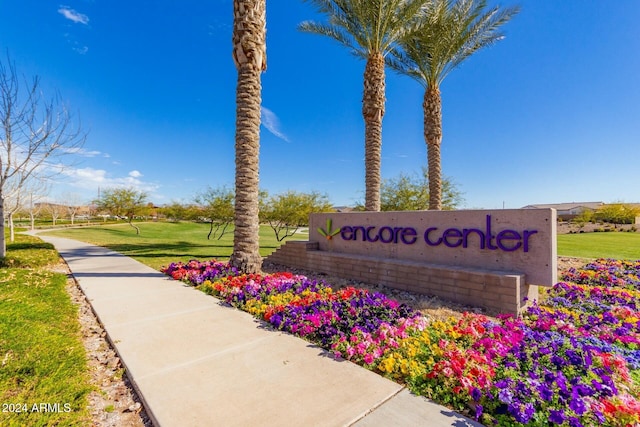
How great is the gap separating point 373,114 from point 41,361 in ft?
40.5

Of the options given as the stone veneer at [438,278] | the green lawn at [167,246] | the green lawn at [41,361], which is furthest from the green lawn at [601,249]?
the green lawn at [41,361]

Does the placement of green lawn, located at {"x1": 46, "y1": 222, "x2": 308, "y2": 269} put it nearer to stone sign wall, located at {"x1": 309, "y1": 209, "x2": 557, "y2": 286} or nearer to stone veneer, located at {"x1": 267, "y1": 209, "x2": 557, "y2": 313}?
stone veneer, located at {"x1": 267, "y1": 209, "x2": 557, "y2": 313}

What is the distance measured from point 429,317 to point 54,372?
18.6ft

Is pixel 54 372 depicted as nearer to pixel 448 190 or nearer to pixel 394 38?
pixel 394 38

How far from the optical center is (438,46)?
563 inches

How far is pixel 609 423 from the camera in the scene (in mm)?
2670

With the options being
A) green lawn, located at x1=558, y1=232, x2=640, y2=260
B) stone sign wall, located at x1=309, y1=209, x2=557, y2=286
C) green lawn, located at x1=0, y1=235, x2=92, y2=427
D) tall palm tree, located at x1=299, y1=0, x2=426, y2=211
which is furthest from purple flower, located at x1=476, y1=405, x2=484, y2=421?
green lawn, located at x1=558, y1=232, x2=640, y2=260

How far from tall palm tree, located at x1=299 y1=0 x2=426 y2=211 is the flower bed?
6.57 meters

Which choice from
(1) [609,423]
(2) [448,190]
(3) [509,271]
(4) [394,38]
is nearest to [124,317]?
(1) [609,423]

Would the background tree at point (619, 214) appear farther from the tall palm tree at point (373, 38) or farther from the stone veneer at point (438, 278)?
the stone veneer at point (438, 278)

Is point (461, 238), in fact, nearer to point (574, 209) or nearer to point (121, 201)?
point (121, 201)

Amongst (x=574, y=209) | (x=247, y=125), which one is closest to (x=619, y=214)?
(x=574, y=209)

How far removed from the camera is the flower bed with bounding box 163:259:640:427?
2881 millimetres

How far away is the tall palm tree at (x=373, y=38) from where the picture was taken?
12023 mm
